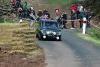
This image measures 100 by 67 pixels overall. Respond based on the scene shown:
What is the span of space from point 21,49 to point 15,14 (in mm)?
22477

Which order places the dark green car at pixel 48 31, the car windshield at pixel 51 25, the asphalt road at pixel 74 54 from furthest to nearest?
the car windshield at pixel 51 25
the dark green car at pixel 48 31
the asphalt road at pixel 74 54

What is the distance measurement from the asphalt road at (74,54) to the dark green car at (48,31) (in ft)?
5.85

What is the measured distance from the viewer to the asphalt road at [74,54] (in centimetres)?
2107

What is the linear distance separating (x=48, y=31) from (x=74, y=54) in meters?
9.49

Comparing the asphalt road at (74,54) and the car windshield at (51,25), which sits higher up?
the car windshield at (51,25)

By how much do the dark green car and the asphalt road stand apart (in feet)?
5.85

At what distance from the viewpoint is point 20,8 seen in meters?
44.2

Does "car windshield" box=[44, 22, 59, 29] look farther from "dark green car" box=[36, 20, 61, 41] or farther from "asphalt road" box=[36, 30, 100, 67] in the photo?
"asphalt road" box=[36, 30, 100, 67]

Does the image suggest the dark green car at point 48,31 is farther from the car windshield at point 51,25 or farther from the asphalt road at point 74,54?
the asphalt road at point 74,54

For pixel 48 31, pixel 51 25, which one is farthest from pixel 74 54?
pixel 51 25

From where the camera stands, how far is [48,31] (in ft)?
111

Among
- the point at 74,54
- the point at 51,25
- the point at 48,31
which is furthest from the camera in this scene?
the point at 51,25

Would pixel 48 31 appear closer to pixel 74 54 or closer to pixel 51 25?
pixel 51 25

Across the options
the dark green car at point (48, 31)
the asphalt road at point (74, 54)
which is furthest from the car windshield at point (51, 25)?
the asphalt road at point (74, 54)
